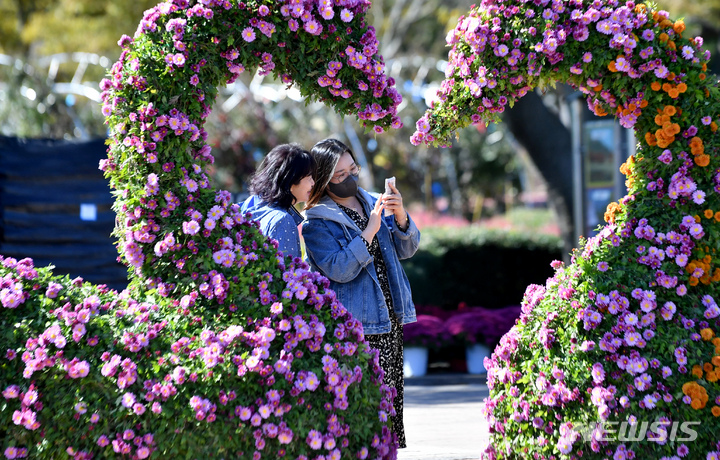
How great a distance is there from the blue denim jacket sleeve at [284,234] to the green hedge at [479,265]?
197 inches

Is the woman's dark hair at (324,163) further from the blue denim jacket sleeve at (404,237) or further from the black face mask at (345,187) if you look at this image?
the blue denim jacket sleeve at (404,237)

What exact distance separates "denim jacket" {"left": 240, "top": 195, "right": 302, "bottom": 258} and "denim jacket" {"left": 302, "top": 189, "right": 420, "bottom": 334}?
0.12 metres

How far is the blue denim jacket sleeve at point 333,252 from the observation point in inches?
136

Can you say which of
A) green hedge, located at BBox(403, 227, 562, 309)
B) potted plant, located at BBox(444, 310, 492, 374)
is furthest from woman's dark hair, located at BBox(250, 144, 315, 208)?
green hedge, located at BBox(403, 227, 562, 309)

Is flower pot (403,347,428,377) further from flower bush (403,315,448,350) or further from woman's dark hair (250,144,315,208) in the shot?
woman's dark hair (250,144,315,208)

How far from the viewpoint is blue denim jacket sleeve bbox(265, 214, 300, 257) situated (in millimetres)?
3449

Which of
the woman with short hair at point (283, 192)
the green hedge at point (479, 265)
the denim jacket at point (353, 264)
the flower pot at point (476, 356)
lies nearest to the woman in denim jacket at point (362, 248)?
the denim jacket at point (353, 264)

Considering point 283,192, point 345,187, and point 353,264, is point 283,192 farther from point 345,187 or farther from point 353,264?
point 353,264

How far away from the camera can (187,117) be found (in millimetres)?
3086

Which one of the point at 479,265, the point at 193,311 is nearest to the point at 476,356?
the point at 479,265

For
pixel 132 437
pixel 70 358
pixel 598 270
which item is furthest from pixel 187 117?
pixel 598 270

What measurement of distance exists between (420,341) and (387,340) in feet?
10.7

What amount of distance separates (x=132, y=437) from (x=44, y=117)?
1217cm

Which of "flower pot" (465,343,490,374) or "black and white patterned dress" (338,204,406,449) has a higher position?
"black and white patterned dress" (338,204,406,449)
